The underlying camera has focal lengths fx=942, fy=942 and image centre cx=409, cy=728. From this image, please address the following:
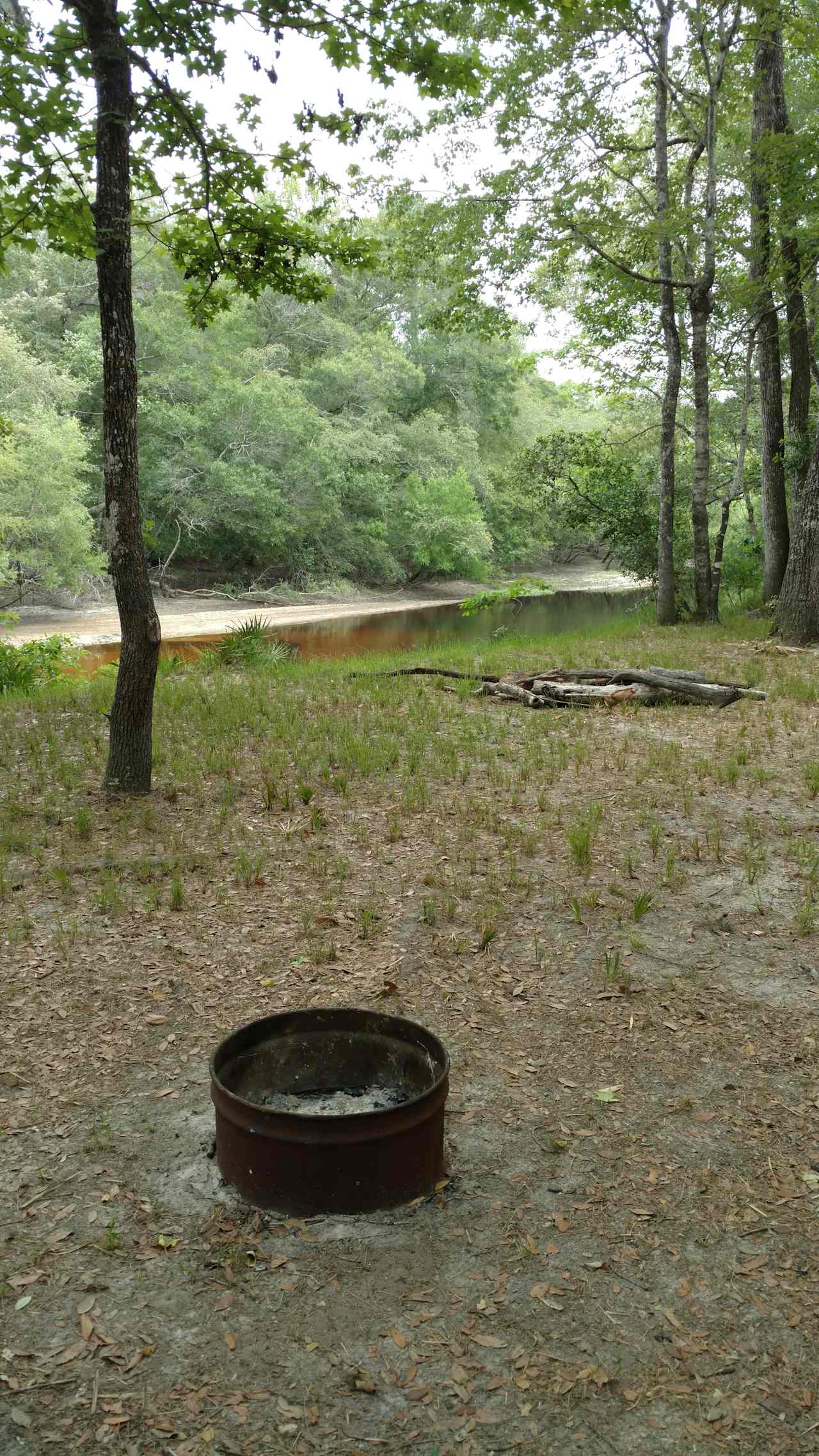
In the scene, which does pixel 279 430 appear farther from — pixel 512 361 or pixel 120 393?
pixel 120 393

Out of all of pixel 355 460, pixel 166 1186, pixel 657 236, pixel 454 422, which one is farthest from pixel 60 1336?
→ pixel 454 422

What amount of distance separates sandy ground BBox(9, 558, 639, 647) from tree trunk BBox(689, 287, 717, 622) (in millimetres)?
10363

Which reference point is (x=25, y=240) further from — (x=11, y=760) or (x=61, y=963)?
(x=61, y=963)

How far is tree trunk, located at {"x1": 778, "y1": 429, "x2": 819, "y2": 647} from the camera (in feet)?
46.9

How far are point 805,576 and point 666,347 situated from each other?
257 inches

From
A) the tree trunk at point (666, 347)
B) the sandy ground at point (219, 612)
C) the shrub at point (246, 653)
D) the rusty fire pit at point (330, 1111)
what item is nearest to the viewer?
the rusty fire pit at point (330, 1111)

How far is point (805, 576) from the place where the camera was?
14680 mm

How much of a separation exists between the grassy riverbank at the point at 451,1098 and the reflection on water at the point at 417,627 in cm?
1151

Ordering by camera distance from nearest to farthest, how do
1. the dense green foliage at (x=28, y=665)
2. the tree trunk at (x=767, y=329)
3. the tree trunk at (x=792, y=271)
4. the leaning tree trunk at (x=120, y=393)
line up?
1. the leaning tree trunk at (x=120, y=393)
2. the dense green foliage at (x=28, y=665)
3. the tree trunk at (x=792, y=271)
4. the tree trunk at (x=767, y=329)

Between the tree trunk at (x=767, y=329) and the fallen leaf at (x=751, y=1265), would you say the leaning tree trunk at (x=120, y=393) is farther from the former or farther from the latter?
the tree trunk at (x=767, y=329)

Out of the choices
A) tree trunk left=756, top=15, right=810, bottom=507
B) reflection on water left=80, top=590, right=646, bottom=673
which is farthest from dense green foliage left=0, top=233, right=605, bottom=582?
tree trunk left=756, top=15, right=810, bottom=507

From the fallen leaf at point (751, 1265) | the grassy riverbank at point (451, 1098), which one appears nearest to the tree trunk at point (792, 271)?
the grassy riverbank at point (451, 1098)

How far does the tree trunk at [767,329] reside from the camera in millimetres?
16562

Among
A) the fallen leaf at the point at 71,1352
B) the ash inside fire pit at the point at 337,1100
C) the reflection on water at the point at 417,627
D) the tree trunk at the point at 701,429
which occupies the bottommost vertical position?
the fallen leaf at the point at 71,1352
